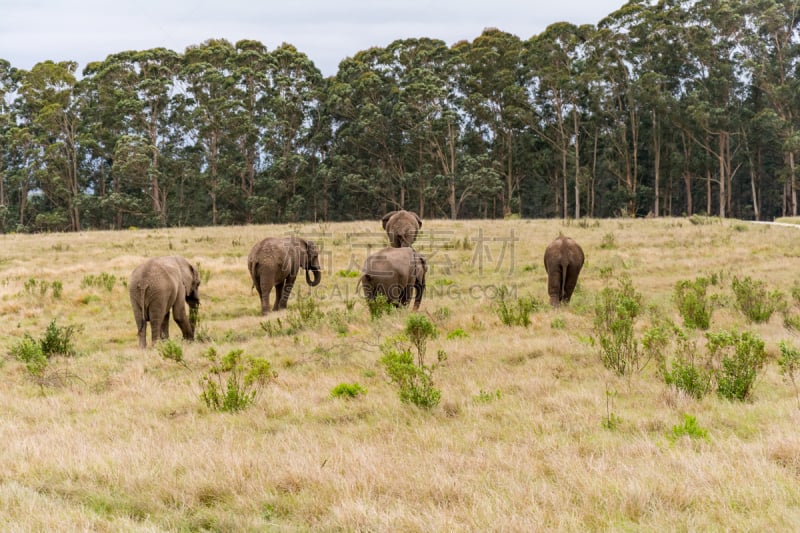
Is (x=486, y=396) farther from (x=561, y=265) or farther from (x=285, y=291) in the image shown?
(x=285, y=291)

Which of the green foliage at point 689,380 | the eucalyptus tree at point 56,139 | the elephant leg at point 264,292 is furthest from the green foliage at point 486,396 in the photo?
the eucalyptus tree at point 56,139

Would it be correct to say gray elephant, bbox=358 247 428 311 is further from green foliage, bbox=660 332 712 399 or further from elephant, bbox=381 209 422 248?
green foliage, bbox=660 332 712 399

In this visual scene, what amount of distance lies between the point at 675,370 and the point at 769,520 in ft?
9.04

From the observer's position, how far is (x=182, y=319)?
10656 millimetres

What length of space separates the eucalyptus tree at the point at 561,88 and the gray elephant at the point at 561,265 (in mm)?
35144

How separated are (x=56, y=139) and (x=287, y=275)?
48.2m

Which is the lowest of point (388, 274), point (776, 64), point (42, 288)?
point (42, 288)

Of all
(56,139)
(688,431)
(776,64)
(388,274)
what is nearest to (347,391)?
(688,431)

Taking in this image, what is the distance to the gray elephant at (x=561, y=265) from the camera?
11.8 m

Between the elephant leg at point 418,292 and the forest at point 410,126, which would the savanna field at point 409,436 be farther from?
the forest at point 410,126

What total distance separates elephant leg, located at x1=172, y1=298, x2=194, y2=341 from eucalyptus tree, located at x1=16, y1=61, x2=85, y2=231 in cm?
4440

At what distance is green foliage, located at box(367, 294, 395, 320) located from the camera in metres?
10.9

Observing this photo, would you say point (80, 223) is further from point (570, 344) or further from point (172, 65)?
point (570, 344)

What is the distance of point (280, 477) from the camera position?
157 inches
